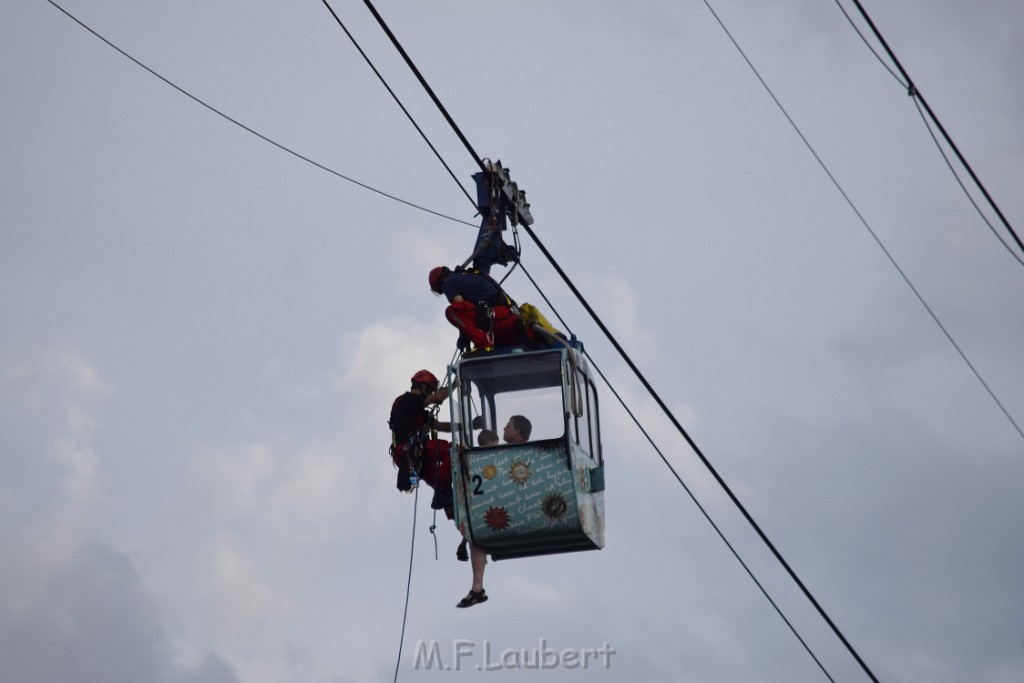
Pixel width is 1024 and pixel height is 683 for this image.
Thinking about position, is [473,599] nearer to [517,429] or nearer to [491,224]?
[517,429]

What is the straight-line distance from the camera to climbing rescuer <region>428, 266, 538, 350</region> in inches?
630

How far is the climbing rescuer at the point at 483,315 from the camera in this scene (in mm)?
16000

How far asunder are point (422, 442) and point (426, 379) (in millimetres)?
662

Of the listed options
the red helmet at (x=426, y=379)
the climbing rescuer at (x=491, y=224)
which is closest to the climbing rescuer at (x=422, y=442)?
the red helmet at (x=426, y=379)

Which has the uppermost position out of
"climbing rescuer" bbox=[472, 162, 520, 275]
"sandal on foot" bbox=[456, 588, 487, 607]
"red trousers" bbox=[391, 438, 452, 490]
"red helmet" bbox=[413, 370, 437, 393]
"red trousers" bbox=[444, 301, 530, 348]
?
"climbing rescuer" bbox=[472, 162, 520, 275]

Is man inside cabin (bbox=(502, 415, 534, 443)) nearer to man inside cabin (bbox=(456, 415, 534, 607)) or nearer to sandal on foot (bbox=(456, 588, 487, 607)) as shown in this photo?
man inside cabin (bbox=(456, 415, 534, 607))

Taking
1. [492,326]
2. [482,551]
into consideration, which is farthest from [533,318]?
[482,551]

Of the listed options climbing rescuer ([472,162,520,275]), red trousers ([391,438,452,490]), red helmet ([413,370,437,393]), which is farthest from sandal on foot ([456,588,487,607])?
climbing rescuer ([472,162,520,275])

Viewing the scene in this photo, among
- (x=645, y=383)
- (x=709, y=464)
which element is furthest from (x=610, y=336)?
(x=709, y=464)

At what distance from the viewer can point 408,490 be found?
53.7ft

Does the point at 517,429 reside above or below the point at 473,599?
above

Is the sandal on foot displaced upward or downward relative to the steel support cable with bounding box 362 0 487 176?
downward

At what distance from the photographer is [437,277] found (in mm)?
16594

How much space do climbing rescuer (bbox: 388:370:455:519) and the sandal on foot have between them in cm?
89
